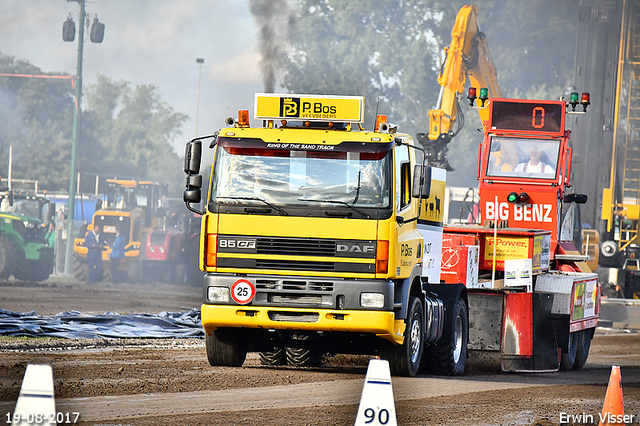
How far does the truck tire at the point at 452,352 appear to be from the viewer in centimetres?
1238

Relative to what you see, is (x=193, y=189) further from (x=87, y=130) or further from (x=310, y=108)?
(x=87, y=130)

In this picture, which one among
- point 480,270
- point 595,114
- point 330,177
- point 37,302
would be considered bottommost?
point 37,302

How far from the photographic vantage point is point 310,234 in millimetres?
10492

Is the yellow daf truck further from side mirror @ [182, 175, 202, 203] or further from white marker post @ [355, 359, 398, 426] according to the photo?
white marker post @ [355, 359, 398, 426]

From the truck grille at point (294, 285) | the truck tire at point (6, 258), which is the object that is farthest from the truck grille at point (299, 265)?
the truck tire at point (6, 258)

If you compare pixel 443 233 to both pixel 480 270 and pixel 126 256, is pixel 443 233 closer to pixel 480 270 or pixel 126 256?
pixel 480 270

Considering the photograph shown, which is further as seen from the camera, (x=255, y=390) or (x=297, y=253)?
(x=297, y=253)

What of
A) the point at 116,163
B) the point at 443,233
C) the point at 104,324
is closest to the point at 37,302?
the point at 104,324

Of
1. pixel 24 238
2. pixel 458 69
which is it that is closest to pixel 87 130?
pixel 24 238

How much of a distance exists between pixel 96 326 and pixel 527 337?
7223 millimetres

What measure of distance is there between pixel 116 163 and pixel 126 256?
3665cm

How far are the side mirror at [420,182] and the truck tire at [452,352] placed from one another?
85.6 inches

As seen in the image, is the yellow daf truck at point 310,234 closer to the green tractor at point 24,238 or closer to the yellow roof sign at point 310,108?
the yellow roof sign at point 310,108

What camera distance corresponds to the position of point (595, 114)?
2544 centimetres
